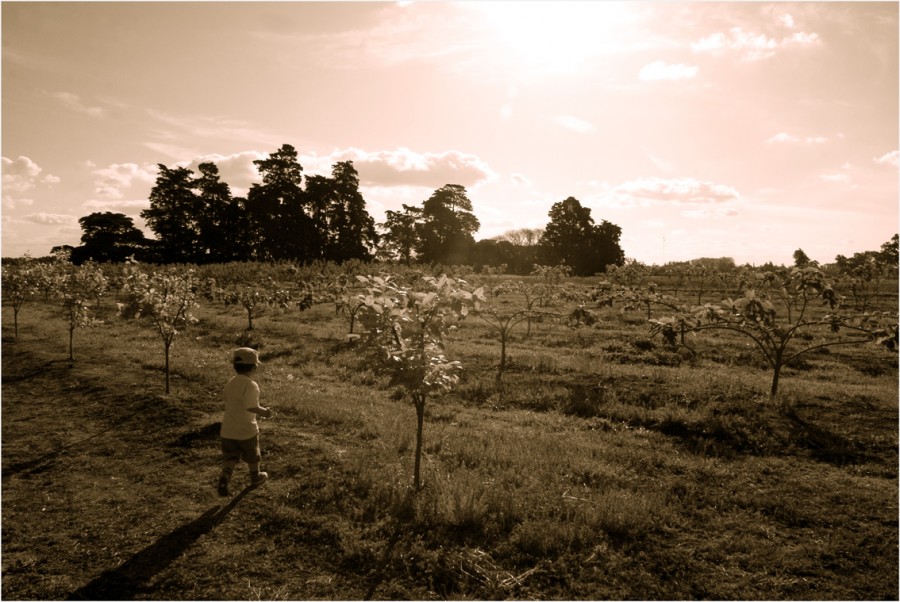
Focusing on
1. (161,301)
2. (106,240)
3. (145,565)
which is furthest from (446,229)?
(145,565)

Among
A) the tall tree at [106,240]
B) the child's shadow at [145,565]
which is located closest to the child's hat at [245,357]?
the child's shadow at [145,565]

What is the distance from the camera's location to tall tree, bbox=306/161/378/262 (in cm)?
5900

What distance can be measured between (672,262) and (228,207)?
167 ft

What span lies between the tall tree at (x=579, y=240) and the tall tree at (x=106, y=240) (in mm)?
52139

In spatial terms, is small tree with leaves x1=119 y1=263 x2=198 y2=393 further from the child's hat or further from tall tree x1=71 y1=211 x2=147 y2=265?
tall tree x1=71 y1=211 x2=147 y2=265

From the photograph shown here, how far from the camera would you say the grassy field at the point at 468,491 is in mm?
5039

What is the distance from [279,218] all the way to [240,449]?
54.4 metres

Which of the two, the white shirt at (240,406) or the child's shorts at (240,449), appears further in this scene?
the child's shorts at (240,449)

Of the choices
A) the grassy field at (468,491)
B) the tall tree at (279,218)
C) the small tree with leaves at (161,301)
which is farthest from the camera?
the tall tree at (279,218)

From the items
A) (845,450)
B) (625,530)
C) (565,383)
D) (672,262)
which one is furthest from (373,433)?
(672,262)

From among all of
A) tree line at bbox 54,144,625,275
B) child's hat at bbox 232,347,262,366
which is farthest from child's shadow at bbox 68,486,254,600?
tree line at bbox 54,144,625,275

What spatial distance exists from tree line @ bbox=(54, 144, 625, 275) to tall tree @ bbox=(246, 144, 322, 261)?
114 millimetres

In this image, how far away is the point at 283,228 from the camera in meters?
57.2

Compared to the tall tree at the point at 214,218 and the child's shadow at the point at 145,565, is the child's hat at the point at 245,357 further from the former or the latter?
the tall tree at the point at 214,218
